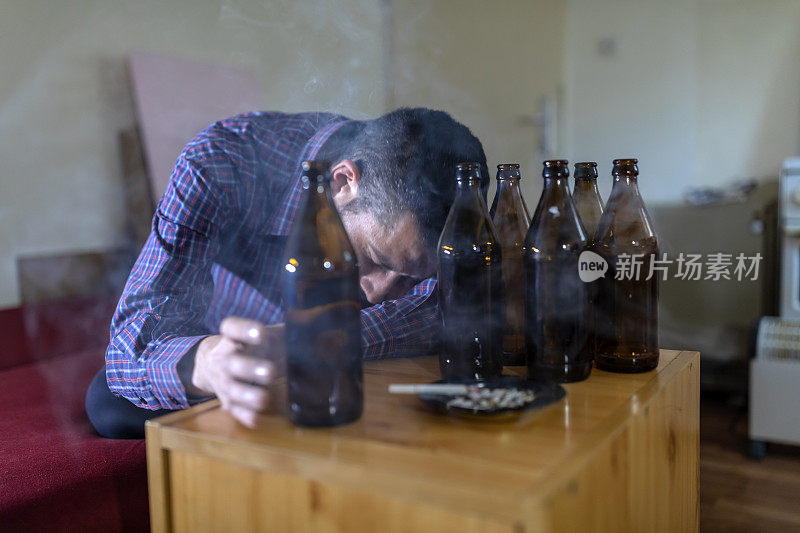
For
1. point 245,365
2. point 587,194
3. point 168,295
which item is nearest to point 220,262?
point 168,295

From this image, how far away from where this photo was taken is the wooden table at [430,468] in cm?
50

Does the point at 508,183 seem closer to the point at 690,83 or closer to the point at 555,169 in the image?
the point at 555,169

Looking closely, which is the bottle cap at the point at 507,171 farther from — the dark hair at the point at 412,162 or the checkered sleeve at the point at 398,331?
the checkered sleeve at the point at 398,331

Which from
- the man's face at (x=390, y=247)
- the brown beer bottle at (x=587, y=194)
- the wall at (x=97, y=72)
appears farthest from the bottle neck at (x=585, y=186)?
the wall at (x=97, y=72)

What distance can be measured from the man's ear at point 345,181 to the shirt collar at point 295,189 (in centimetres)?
11

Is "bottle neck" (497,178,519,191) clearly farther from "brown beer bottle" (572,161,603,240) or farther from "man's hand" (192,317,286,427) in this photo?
"man's hand" (192,317,286,427)

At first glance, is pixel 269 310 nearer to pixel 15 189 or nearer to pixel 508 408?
pixel 508 408

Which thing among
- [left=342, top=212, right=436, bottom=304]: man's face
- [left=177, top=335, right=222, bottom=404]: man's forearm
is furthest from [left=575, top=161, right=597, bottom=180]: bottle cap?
[left=177, top=335, right=222, bottom=404]: man's forearm

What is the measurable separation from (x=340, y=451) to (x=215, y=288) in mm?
855

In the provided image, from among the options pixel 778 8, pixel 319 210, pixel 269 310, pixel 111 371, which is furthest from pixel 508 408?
pixel 778 8

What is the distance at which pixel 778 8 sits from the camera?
2453mm

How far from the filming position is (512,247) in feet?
2.99

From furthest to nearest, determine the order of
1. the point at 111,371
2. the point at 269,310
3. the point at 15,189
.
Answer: the point at 15,189 < the point at 269,310 < the point at 111,371

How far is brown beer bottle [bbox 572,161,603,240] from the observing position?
0.88 meters
